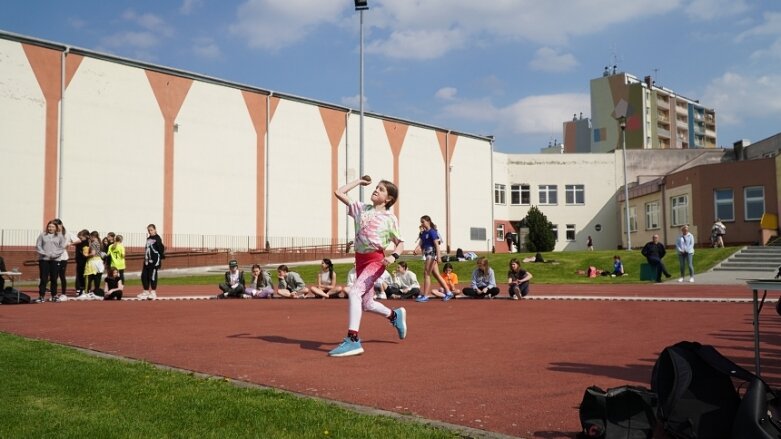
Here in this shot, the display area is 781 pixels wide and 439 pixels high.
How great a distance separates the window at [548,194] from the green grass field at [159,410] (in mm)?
61104

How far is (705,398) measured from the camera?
405 centimetres

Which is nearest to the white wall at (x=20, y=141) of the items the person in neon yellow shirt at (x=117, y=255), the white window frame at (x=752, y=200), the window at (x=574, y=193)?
the person in neon yellow shirt at (x=117, y=255)

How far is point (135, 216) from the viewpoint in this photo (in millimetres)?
39906

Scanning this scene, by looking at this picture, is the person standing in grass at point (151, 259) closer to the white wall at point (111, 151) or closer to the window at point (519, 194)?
the white wall at point (111, 151)

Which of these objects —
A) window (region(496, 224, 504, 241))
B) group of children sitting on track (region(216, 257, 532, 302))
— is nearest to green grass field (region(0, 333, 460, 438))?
group of children sitting on track (region(216, 257, 532, 302))

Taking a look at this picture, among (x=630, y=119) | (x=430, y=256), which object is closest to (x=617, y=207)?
(x=630, y=119)

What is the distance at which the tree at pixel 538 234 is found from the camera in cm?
5747

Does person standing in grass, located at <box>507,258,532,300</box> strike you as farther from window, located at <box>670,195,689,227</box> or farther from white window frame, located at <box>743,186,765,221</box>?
window, located at <box>670,195,689,227</box>

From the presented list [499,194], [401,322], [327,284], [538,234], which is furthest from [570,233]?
[401,322]

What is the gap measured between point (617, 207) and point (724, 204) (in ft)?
64.2

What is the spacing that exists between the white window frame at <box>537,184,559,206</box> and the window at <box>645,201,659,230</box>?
11.2 m

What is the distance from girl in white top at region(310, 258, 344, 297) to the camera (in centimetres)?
2028

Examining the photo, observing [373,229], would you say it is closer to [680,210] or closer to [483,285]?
[483,285]

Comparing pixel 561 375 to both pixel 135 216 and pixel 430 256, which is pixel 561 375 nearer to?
pixel 430 256
